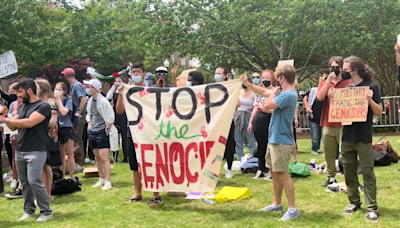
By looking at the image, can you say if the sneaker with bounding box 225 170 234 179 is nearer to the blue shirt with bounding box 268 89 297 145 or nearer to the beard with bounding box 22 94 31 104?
the blue shirt with bounding box 268 89 297 145

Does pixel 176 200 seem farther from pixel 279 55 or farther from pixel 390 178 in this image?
pixel 279 55

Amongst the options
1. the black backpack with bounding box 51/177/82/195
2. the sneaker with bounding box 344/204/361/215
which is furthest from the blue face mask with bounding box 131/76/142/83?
the sneaker with bounding box 344/204/361/215

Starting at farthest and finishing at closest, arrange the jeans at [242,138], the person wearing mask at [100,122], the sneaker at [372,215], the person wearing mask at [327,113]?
1. the jeans at [242,138]
2. the person wearing mask at [100,122]
3. the person wearing mask at [327,113]
4. the sneaker at [372,215]

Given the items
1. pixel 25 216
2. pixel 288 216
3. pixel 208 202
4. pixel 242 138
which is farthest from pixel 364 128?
pixel 25 216

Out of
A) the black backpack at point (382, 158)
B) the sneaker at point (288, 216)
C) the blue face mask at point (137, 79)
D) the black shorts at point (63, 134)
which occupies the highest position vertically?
the blue face mask at point (137, 79)

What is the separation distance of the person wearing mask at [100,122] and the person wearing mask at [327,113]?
3.37 m

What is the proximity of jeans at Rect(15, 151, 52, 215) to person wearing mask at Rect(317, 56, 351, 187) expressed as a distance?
3.83m

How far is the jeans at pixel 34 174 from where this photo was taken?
5207mm

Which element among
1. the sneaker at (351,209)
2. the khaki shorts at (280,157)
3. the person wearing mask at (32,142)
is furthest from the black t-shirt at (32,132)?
the sneaker at (351,209)

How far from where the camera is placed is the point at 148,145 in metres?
5.48

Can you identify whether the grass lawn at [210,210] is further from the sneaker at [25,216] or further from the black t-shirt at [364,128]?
the black t-shirt at [364,128]

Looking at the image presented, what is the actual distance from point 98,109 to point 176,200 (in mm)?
2096

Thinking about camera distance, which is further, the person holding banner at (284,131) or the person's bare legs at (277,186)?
the person's bare legs at (277,186)

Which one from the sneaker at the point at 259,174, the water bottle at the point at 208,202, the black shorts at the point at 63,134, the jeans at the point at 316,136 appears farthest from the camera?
the jeans at the point at 316,136
